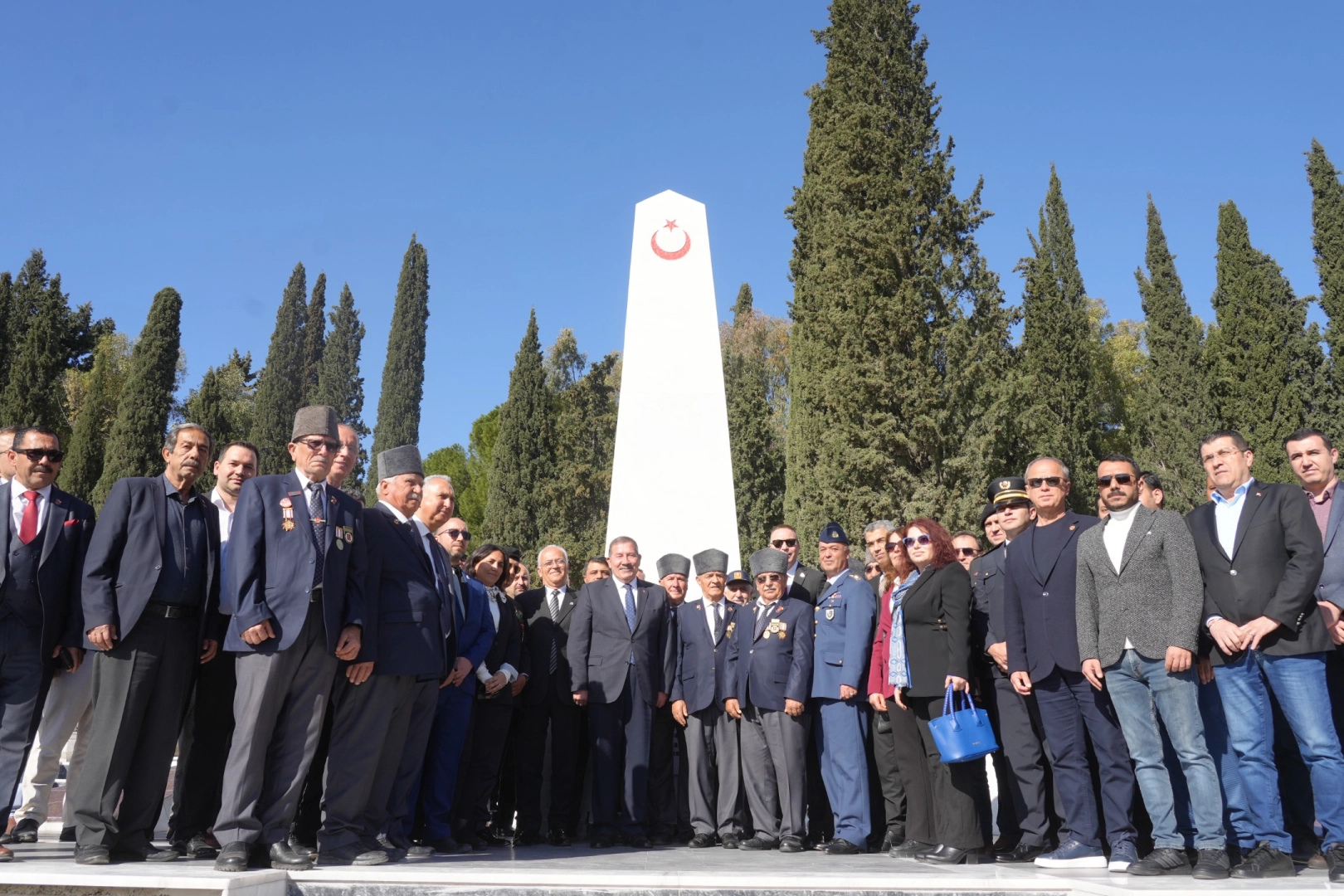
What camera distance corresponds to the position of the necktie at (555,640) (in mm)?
5867

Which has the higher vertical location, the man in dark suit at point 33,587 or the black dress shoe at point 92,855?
the man in dark suit at point 33,587

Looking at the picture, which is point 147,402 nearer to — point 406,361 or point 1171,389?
point 406,361

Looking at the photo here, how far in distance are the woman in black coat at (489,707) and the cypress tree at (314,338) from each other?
3477cm

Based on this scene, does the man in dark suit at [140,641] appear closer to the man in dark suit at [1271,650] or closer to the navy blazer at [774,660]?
the navy blazer at [774,660]

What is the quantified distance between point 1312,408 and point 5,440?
2243 cm

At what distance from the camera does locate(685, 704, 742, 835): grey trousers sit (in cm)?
553

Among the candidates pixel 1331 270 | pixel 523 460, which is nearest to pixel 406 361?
pixel 523 460

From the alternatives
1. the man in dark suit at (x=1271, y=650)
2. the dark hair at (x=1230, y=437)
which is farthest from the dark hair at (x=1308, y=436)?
the man in dark suit at (x=1271, y=650)

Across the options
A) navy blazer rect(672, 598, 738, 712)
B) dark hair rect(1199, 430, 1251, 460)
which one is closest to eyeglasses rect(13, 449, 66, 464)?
navy blazer rect(672, 598, 738, 712)

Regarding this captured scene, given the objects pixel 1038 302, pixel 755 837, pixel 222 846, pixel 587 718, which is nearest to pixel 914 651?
pixel 755 837

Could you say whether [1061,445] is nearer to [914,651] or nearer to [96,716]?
[914,651]

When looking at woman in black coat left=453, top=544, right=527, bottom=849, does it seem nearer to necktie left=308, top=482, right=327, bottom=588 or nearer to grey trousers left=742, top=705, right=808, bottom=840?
grey trousers left=742, top=705, right=808, bottom=840

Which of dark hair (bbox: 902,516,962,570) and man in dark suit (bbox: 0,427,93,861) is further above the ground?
dark hair (bbox: 902,516,962,570)

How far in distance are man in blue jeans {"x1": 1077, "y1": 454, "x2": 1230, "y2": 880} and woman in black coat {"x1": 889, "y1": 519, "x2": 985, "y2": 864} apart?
0.62m
